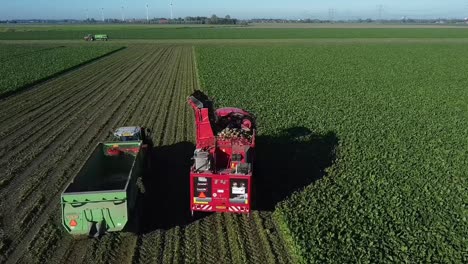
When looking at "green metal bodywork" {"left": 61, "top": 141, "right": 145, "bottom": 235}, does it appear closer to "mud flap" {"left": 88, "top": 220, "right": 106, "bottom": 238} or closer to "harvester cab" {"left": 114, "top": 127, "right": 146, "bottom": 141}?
"mud flap" {"left": 88, "top": 220, "right": 106, "bottom": 238}

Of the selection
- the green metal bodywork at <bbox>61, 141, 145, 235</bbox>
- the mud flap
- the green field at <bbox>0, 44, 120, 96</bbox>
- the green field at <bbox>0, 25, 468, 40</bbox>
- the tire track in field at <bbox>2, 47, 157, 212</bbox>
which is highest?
the green metal bodywork at <bbox>61, 141, 145, 235</bbox>

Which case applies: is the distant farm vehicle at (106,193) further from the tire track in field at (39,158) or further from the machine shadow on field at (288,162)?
the machine shadow on field at (288,162)

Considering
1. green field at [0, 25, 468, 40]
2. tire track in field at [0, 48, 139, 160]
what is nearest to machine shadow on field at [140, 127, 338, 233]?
tire track in field at [0, 48, 139, 160]

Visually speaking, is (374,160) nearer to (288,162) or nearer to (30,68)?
(288,162)

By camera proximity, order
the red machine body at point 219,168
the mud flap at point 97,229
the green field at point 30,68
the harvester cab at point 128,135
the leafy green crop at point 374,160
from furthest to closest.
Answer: the green field at point 30,68
the harvester cab at point 128,135
the red machine body at point 219,168
the leafy green crop at point 374,160
the mud flap at point 97,229

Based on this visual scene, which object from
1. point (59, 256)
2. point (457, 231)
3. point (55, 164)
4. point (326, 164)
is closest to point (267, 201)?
point (326, 164)

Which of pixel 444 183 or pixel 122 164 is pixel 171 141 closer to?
pixel 122 164

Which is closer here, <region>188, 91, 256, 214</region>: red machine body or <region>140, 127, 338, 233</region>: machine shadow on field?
<region>188, 91, 256, 214</region>: red machine body

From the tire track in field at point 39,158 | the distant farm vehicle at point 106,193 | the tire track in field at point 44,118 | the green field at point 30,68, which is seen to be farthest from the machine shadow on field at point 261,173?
the green field at point 30,68
